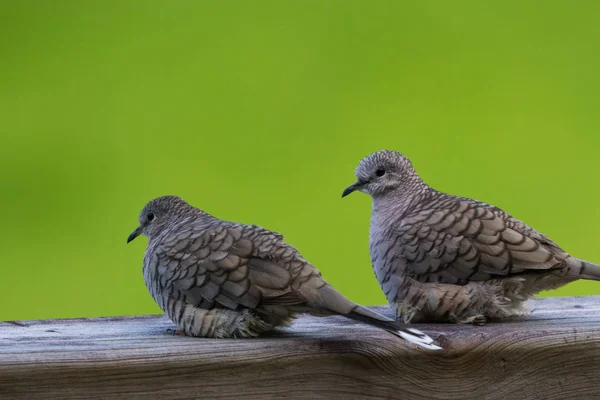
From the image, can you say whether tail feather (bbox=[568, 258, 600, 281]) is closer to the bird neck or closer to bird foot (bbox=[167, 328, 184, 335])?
the bird neck

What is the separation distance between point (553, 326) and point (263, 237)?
94 cm

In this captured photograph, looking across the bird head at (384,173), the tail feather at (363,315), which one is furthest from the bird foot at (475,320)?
the bird head at (384,173)

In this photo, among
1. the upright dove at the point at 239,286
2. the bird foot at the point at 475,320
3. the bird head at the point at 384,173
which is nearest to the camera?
the upright dove at the point at 239,286

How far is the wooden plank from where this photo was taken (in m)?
2.39

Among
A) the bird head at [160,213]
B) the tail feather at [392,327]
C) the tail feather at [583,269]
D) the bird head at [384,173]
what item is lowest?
the tail feather at [392,327]

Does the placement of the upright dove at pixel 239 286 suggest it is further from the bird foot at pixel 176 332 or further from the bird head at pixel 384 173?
the bird head at pixel 384 173

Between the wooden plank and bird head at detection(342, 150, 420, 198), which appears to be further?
bird head at detection(342, 150, 420, 198)

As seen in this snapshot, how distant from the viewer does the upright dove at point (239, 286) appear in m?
2.77

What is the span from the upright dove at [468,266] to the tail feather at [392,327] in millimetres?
552

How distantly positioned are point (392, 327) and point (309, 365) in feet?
0.83

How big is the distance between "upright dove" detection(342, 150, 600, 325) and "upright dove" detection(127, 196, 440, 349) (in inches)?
20.7

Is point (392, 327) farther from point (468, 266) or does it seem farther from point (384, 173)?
point (384, 173)

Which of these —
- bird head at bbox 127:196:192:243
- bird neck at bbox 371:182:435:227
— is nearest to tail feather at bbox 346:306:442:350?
bird neck at bbox 371:182:435:227

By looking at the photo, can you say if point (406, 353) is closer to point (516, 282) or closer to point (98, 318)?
point (516, 282)
